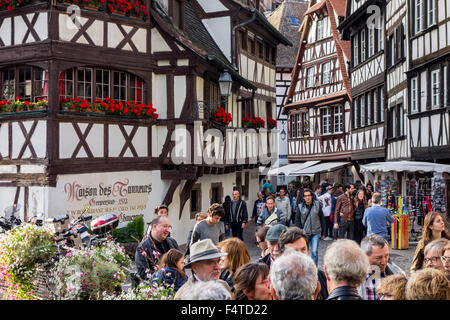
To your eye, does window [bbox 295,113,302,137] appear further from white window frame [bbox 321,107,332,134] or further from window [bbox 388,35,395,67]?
window [bbox 388,35,395,67]

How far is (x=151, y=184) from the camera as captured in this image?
17219mm

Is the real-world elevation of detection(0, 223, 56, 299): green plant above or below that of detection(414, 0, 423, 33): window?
below

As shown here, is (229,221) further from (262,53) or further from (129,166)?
(262,53)

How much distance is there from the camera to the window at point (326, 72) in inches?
1470

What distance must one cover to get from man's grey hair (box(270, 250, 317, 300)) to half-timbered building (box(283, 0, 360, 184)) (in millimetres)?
30277

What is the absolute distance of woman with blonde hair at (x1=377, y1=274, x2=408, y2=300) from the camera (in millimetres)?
4641

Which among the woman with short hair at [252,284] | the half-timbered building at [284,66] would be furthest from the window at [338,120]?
the woman with short hair at [252,284]

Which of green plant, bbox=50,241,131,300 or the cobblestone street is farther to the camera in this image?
the cobblestone street

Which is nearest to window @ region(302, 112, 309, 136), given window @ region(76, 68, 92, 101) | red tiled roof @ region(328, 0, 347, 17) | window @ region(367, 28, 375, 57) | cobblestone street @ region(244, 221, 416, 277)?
red tiled roof @ region(328, 0, 347, 17)

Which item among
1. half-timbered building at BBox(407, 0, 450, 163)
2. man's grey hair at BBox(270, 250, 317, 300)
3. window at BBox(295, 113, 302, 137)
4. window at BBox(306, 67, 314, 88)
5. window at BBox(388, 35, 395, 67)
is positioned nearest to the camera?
man's grey hair at BBox(270, 250, 317, 300)

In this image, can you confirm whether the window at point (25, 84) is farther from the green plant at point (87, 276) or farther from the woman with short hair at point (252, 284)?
the woman with short hair at point (252, 284)

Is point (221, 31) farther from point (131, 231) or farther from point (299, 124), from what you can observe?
point (299, 124)

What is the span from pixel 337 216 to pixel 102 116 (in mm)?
6800

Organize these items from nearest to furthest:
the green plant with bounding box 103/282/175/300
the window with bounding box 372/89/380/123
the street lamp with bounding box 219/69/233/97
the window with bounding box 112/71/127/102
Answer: the green plant with bounding box 103/282/175/300
the window with bounding box 112/71/127/102
the street lamp with bounding box 219/69/233/97
the window with bounding box 372/89/380/123
